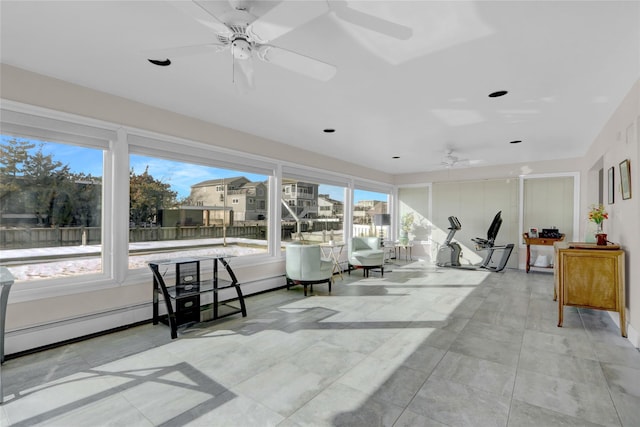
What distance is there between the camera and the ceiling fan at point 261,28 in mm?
1583

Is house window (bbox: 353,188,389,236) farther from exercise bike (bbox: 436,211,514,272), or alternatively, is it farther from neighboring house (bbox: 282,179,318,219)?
exercise bike (bbox: 436,211,514,272)

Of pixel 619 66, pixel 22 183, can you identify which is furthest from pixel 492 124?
pixel 22 183

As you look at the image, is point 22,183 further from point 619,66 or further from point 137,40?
point 619,66

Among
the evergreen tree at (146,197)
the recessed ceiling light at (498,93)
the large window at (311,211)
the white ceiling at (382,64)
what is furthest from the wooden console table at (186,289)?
the recessed ceiling light at (498,93)

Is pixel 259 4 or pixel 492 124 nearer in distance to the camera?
pixel 259 4

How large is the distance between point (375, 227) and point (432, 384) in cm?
622

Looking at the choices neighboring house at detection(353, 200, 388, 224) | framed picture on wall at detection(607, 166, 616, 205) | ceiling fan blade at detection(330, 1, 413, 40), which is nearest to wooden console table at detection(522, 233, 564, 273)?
framed picture on wall at detection(607, 166, 616, 205)

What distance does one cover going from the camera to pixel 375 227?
8.41 metres

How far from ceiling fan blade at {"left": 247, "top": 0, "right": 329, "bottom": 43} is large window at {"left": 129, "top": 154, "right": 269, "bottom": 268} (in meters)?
2.59

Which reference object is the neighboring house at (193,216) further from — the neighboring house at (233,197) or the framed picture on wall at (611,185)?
the framed picture on wall at (611,185)

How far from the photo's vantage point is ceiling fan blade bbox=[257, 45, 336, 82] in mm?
1984

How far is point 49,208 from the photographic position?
309 cm

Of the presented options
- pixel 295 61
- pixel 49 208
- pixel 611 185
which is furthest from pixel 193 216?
pixel 611 185

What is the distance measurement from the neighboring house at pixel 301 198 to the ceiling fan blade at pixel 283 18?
12.5 ft
